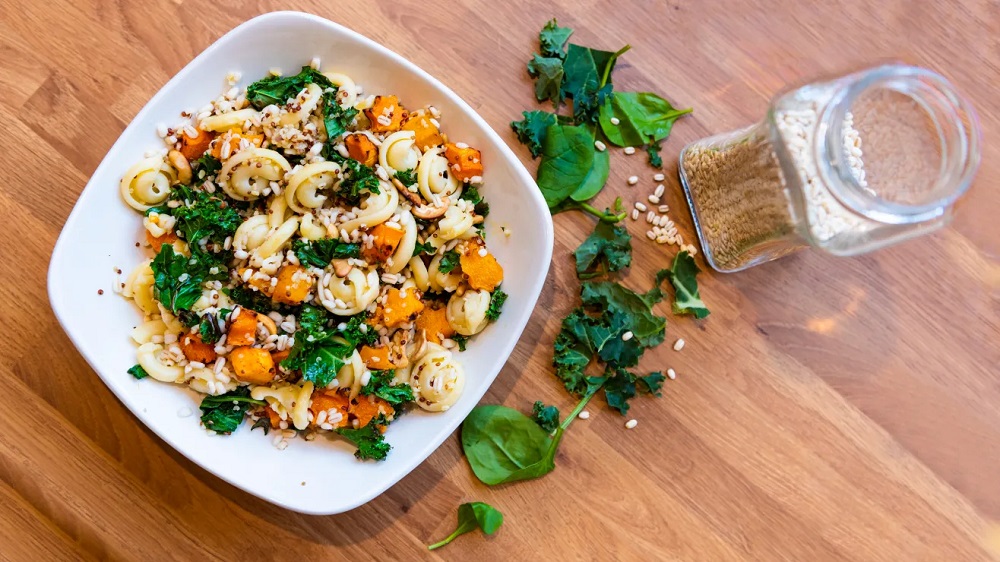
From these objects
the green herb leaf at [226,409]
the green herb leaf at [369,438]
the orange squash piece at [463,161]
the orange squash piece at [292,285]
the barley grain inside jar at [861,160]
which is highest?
the barley grain inside jar at [861,160]

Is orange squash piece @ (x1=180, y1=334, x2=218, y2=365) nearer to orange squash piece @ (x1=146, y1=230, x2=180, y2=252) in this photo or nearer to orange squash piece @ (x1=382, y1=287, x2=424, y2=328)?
orange squash piece @ (x1=146, y1=230, x2=180, y2=252)

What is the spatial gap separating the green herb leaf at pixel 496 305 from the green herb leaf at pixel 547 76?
53 cm

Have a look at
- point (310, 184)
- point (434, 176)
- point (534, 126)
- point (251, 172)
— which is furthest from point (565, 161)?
point (251, 172)

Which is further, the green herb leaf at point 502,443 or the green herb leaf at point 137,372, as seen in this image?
the green herb leaf at point 502,443

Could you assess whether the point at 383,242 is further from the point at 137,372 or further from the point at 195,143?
the point at 137,372

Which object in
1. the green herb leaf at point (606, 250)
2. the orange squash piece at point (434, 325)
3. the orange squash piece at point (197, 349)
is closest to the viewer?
the orange squash piece at point (197, 349)

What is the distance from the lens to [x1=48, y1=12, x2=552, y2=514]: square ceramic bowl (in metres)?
1.47

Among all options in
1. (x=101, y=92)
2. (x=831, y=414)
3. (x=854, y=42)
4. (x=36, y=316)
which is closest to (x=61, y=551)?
(x=36, y=316)

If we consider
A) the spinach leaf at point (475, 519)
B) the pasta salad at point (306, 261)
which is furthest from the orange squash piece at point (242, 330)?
the spinach leaf at point (475, 519)

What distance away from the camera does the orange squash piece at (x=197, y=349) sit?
1.48 metres

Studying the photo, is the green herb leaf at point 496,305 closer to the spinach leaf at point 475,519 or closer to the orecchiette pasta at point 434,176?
the orecchiette pasta at point 434,176

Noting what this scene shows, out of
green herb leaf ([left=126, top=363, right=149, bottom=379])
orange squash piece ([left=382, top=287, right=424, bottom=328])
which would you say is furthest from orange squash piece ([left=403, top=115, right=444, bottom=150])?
green herb leaf ([left=126, top=363, right=149, bottom=379])

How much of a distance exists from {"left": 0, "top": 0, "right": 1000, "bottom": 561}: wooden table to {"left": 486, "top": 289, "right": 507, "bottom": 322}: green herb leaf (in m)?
0.17

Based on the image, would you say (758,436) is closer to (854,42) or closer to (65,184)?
(854,42)
